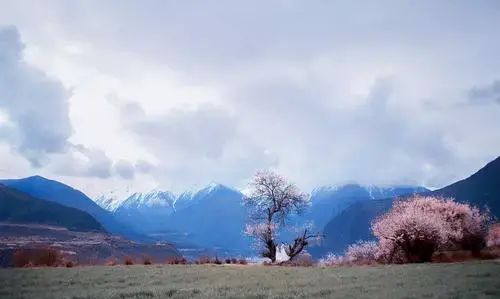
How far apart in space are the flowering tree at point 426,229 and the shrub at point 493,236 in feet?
6.65

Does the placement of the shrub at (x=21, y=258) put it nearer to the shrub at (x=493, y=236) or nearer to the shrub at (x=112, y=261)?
the shrub at (x=112, y=261)

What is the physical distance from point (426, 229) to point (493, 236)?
72.5ft

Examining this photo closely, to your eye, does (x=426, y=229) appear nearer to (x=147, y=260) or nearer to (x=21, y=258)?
(x=147, y=260)

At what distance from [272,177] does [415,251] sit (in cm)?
2572

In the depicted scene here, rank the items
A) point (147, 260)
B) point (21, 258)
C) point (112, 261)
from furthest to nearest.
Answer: point (147, 260) < point (112, 261) < point (21, 258)

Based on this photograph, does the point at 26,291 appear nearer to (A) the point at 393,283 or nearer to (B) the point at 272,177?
(A) the point at 393,283

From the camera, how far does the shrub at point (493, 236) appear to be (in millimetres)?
55250

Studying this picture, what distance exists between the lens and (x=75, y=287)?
22.0 m

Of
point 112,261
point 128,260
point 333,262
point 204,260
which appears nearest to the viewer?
point 128,260

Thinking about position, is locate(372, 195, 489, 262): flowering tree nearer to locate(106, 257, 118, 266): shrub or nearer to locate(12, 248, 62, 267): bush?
locate(106, 257, 118, 266): shrub

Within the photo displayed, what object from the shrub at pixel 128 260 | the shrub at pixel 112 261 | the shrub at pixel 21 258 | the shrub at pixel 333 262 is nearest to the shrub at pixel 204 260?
the shrub at pixel 128 260

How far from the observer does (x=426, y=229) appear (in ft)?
137

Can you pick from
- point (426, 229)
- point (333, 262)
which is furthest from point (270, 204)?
point (426, 229)

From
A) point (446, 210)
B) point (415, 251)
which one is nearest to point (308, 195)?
point (446, 210)
